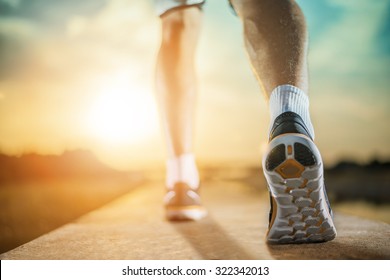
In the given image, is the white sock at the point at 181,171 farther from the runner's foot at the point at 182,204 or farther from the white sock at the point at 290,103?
the white sock at the point at 290,103

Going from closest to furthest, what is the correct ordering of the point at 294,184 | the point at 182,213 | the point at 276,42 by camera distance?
1. the point at 294,184
2. the point at 276,42
3. the point at 182,213

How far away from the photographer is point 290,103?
2.88 ft

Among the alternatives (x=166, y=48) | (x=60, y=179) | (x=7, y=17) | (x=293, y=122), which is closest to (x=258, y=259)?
(x=293, y=122)

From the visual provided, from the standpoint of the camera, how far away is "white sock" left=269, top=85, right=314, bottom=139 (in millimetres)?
879

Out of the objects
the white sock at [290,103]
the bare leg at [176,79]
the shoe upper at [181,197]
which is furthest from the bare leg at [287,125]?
the shoe upper at [181,197]

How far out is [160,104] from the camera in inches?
60.2

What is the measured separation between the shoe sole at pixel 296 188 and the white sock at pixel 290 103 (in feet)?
0.34

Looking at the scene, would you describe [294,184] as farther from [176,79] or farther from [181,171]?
[176,79]

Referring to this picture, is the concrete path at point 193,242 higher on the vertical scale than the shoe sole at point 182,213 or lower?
lower

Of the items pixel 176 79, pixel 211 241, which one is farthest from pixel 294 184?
pixel 176 79

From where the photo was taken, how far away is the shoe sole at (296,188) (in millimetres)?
779

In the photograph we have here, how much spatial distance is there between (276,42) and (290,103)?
0.17 meters
